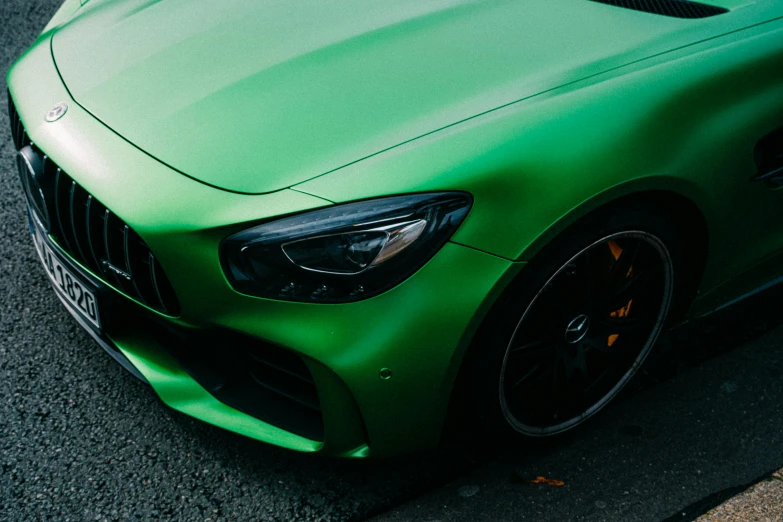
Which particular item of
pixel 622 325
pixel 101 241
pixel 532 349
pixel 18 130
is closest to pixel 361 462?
pixel 532 349

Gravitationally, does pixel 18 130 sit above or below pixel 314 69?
below

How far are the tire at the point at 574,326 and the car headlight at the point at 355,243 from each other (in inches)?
9.5

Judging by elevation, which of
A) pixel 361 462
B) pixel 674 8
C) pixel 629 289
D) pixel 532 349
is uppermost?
pixel 674 8

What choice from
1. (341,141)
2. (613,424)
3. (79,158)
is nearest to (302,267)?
(341,141)

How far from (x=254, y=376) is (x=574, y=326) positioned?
32.6 inches

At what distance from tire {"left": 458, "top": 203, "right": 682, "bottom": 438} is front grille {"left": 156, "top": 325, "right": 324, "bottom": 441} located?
0.38 m

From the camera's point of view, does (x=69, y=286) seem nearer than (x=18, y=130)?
Yes

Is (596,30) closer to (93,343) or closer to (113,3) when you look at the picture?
(113,3)

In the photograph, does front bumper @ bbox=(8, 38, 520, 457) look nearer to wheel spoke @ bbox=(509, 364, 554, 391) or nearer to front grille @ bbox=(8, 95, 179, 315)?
front grille @ bbox=(8, 95, 179, 315)

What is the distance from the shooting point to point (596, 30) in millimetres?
2246

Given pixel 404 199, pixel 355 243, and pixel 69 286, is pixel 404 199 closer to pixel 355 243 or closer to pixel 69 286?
pixel 355 243

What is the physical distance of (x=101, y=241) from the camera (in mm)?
2057

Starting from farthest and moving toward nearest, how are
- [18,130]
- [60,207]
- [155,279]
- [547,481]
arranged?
[18,130] → [547,481] → [60,207] → [155,279]

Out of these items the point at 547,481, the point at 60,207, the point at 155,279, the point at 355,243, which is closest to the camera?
the point at 355,243
